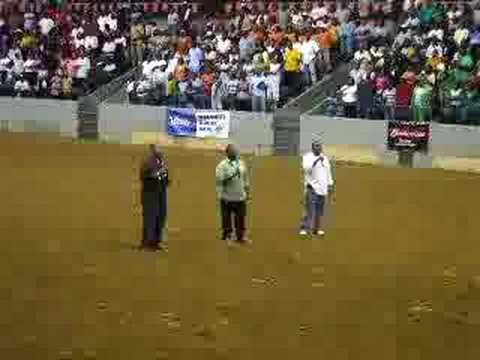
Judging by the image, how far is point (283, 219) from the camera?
1834cm

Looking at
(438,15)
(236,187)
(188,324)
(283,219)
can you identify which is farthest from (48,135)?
(188,324)

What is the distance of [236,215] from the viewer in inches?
619

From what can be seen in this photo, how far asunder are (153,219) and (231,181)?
4.56ft

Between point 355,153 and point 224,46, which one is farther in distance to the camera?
point 224,46

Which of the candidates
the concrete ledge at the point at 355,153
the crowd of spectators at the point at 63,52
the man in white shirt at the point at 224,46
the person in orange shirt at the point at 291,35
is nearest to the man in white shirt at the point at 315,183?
the concrete ledge at the point at 355,153

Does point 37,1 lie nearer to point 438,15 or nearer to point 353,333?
point 438,15

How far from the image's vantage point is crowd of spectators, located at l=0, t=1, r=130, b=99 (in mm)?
34812

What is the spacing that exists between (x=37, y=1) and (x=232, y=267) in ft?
98.2

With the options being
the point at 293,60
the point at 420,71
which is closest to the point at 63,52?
the point at 293,60

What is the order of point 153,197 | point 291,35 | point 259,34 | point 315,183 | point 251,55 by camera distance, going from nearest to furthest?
point 153,197 → point 315,183 → point 291,35 → point 251,55 → point 259,34

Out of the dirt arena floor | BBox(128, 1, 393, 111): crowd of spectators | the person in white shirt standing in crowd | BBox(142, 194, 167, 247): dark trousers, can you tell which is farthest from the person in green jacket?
BBox(142, 194, 167, 247): dark trousers

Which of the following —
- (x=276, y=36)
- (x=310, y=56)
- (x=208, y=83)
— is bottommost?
(x=208, y=83)

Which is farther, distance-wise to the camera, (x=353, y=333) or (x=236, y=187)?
(x=236, y=187)

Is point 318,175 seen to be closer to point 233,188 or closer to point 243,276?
point 233,188
